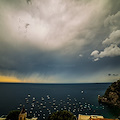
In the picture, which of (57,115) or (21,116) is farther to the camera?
(57,115)

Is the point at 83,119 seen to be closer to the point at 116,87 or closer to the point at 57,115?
the point at 57,115

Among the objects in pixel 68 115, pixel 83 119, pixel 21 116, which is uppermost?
pixel 21 116

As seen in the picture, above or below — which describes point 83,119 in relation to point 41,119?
above

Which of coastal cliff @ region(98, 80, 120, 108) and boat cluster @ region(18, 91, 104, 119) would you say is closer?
boat cluster @ region(18, 91, 104, 119)

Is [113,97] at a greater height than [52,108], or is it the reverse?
[113,97]

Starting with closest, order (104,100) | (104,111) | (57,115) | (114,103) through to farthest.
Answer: (57,115)
(104,111)
(114,103)
(104,100)

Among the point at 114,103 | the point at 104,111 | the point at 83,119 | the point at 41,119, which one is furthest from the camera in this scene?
the point at 114,103

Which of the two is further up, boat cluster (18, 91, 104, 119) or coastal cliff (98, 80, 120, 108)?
coastal cliff (98, 80, 120, 108)

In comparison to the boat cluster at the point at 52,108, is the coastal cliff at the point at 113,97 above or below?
above

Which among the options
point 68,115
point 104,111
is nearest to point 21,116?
point 68,115

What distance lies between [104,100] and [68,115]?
80541mm

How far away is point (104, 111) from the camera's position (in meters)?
77.9

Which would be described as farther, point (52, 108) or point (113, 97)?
point (113, 97)

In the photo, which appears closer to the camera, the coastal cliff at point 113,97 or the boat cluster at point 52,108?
the boat cluster at point 52,108
